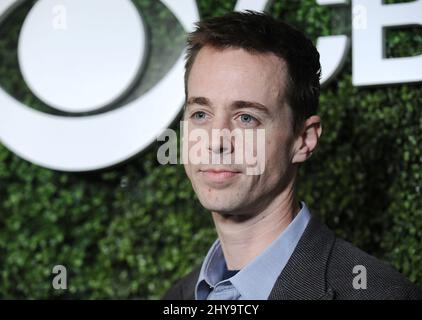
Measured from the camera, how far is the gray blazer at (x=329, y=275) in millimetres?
1745

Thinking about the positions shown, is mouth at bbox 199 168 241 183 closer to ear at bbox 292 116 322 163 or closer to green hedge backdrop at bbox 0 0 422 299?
ear at bbox 292 116 322 163

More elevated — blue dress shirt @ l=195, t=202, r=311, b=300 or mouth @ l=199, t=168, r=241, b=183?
mouth @ l=199, t=168, r=241, b=183

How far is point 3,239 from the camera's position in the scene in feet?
11.6

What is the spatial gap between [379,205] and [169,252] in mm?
970

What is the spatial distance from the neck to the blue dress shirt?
23 mm

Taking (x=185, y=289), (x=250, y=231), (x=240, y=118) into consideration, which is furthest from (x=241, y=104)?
(x=185, y=289)

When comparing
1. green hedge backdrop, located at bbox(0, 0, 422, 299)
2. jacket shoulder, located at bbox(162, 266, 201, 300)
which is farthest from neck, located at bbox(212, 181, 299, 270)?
green hedge backdrop, located at bbox(0, 0, 422, 299)

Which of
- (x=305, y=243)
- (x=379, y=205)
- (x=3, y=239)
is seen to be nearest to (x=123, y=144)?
(x=3, y=239)

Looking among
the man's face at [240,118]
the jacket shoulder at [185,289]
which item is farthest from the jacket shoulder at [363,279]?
the jacket shoulder at [185,289]

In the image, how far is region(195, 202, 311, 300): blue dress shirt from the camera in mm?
1822

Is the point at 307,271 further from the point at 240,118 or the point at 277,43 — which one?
the point at 277,43

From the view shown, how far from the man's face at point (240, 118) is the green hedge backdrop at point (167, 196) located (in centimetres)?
126

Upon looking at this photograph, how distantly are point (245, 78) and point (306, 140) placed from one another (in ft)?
0.80

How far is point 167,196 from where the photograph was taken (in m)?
3.41
